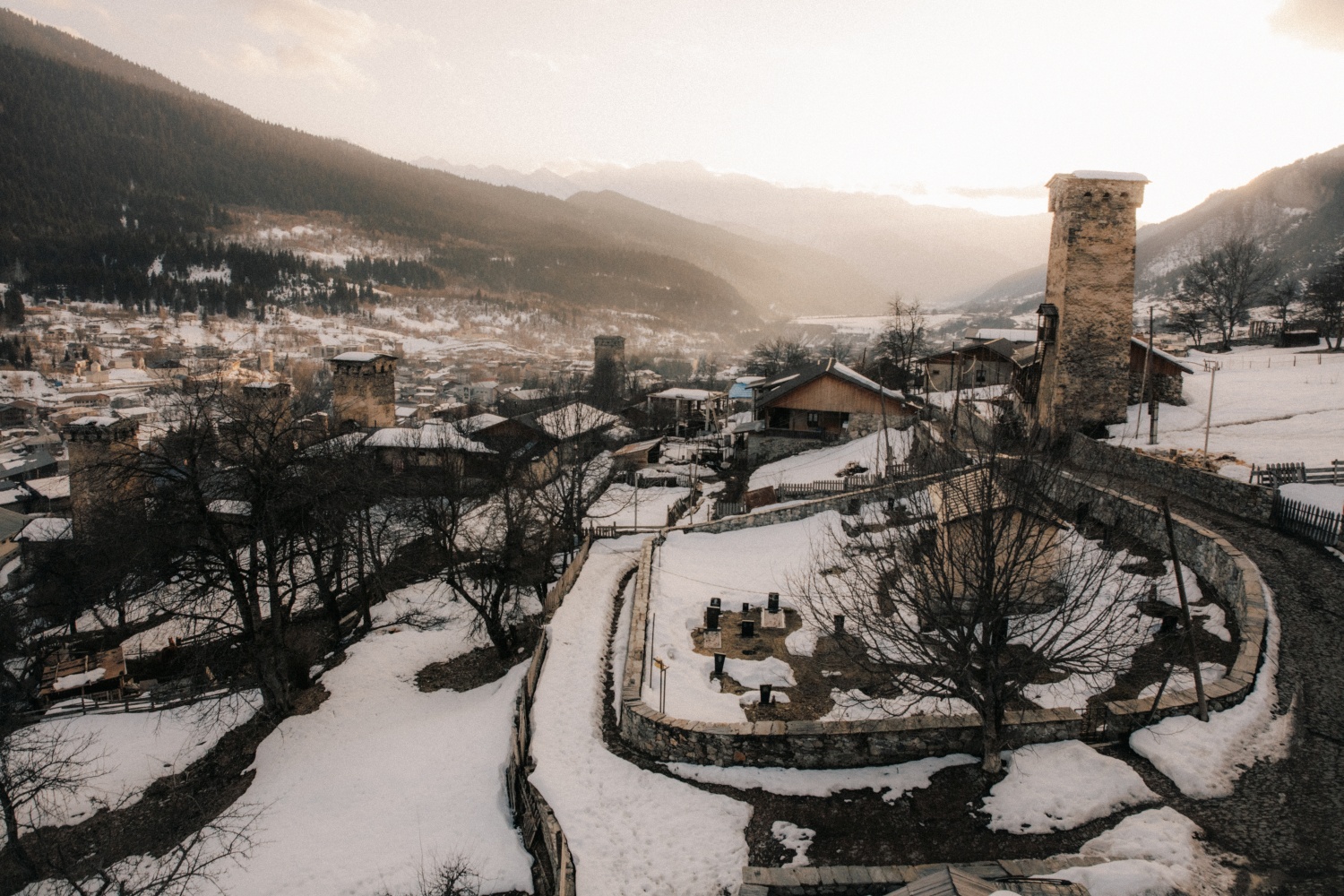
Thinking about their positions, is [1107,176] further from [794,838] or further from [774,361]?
[774,361]

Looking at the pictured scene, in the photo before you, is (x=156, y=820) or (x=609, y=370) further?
(x=609, y=370)

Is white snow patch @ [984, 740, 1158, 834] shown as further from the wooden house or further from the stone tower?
the wooden house

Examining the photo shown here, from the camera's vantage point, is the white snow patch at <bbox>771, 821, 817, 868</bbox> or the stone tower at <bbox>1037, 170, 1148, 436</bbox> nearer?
the white snow patch at <bbox>771, 821, 817, 868</bbox>

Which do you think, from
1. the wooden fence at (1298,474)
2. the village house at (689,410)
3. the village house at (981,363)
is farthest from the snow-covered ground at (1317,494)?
the village house at (689,410)

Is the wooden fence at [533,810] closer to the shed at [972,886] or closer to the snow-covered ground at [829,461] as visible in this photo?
A: the shed at [972,886]

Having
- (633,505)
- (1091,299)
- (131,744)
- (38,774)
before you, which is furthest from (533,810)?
(1091,299)

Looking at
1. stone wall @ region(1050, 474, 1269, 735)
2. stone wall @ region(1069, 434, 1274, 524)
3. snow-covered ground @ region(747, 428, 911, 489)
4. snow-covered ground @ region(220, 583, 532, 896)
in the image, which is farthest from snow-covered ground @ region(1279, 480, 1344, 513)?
snow-covered ground @ region(220, 583, 532, 896)

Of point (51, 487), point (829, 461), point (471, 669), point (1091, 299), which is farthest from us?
point (51, 487)

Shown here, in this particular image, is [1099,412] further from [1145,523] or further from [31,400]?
[31,400]
